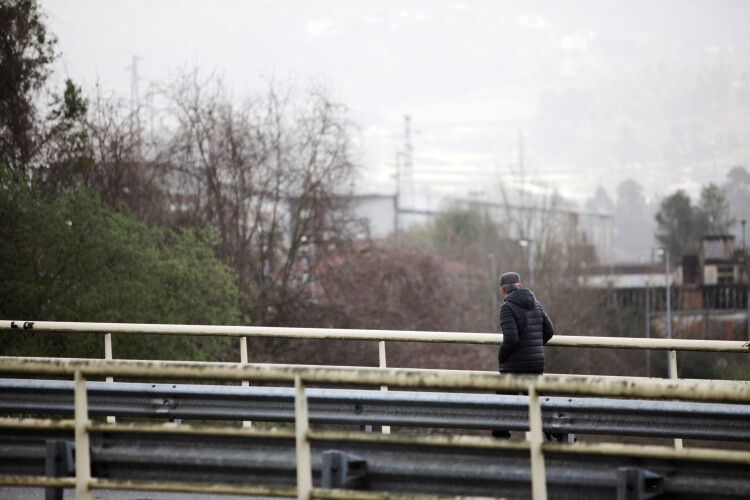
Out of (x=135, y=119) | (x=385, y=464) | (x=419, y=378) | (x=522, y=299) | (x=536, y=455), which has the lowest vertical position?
(x=385, y=464)

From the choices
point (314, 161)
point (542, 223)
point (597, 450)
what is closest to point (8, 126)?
point (314, 161)

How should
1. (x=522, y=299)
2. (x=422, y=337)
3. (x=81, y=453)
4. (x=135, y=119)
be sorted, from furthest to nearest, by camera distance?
1. (x=135, y=119)
2. (x=422, y=337)
3. (x=522, y=299)
4. (x=81, y=453)

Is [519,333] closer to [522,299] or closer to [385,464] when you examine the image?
[522,299]

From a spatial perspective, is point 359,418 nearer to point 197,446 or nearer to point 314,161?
point 197,446

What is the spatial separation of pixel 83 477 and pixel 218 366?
880mm

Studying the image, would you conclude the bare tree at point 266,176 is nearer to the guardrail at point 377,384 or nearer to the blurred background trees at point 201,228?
the blurred background trees at point 201,228

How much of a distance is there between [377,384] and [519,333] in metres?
3.85

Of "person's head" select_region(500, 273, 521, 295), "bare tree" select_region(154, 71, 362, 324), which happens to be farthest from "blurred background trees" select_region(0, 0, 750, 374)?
"person's head" select_region(500, 273, 521, 295)

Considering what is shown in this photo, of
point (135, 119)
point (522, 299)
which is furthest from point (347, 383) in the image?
point (135, 119)

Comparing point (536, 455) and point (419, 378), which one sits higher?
point (419, 378)

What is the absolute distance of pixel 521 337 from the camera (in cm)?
784

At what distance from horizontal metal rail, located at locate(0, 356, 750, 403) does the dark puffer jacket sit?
359cm

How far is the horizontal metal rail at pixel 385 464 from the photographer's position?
386 cm

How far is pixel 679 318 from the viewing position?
56656mm
